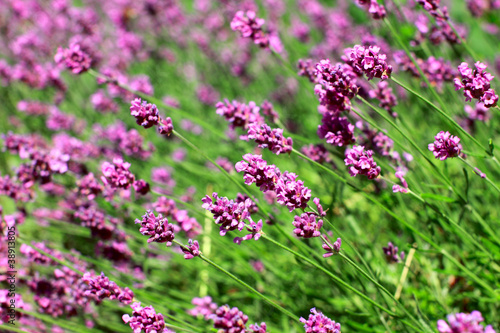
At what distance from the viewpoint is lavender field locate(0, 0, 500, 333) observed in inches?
54.5

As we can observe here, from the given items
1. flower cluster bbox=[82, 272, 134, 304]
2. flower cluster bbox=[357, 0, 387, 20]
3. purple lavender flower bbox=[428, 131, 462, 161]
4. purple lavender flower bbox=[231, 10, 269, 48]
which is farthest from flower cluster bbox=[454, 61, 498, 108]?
flower cluster bbox=[82, 272, 134, 304]

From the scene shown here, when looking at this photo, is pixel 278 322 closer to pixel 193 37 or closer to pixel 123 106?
pixel 123 106

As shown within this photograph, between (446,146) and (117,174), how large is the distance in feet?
3.68

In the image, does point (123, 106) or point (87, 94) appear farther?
point (87, 94)

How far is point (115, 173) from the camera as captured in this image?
1.62 meters

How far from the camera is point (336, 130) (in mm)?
1551

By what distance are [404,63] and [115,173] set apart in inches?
52.7

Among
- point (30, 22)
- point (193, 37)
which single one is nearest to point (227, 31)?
point (193, 37)

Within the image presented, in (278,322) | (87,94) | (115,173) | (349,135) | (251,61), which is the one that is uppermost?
(251,61)

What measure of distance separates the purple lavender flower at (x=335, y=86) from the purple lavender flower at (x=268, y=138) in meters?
0.18

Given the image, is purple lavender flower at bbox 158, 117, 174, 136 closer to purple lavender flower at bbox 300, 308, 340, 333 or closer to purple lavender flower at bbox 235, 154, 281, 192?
purple lavender flower at bbox 235, 154, 281, 192

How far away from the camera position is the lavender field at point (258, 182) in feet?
4.54

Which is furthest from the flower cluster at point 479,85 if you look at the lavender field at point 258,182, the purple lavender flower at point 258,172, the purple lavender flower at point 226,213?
the purple lavender flower at point 226,213

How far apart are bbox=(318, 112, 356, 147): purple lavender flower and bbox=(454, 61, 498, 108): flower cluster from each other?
369 mm
